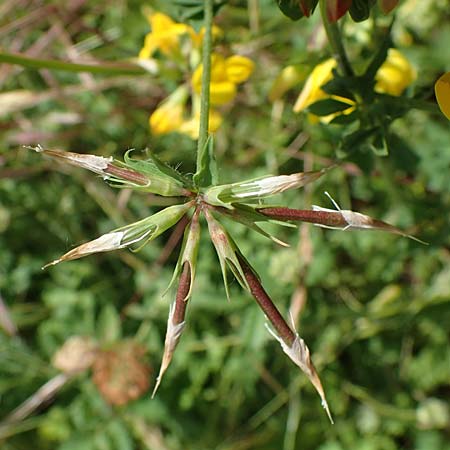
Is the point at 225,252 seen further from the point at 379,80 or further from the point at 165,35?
the point at 165,35

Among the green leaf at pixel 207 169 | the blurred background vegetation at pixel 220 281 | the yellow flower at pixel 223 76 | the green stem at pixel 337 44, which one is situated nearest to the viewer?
the green leaf at pixel 207 169

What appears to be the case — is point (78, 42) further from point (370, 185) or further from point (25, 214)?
point (370, 185)

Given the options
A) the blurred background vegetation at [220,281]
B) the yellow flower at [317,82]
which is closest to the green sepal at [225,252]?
the yellow flower at [317,82]

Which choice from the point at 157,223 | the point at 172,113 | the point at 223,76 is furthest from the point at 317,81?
the point at 157,223

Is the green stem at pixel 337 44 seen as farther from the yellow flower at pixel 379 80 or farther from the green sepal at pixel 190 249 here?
the green sepal at pixel 190 249

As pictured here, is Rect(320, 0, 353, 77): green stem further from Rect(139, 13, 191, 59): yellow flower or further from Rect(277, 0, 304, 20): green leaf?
Rect(139, 13, 191, 59): yellow flower

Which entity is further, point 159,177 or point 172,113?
point 172,113

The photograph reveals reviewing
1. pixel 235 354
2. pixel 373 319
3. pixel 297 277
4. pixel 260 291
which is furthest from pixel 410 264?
pixel 260 291
